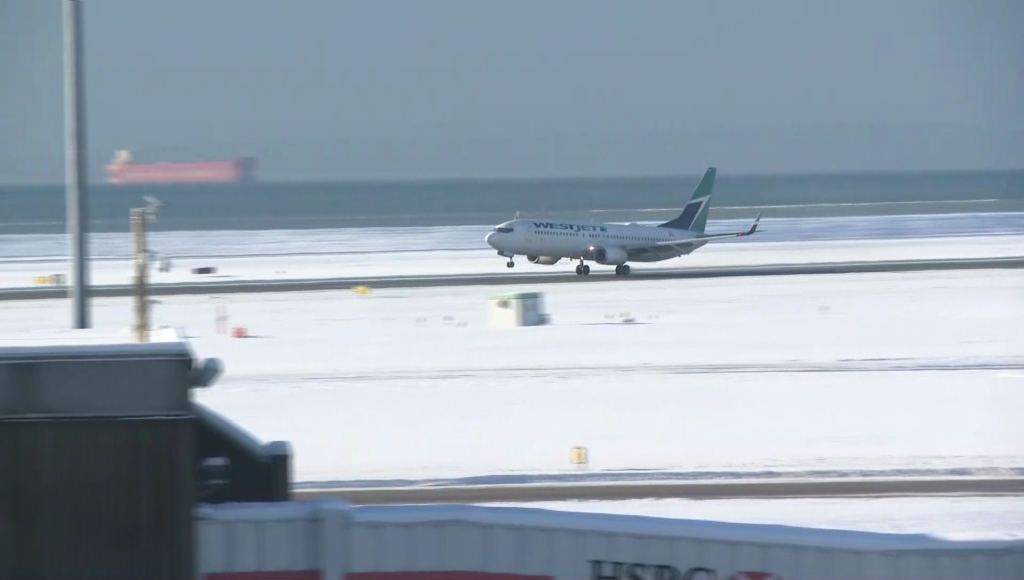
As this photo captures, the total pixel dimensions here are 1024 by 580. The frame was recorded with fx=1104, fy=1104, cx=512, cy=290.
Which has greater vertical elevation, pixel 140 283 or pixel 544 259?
pixel 544 259

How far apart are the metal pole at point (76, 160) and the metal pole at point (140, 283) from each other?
0.54 meters

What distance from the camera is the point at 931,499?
17.0 metres

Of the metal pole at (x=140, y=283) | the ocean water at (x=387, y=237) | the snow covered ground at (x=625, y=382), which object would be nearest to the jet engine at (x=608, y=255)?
the snow covered ground at (x=625, y=382)

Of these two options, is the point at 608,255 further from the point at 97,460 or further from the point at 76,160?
the point at 97,460

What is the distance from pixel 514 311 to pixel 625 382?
11.8 meters

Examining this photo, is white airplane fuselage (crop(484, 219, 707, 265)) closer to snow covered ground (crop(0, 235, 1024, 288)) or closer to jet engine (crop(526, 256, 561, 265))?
jet engine (crop(526, 256, 561, 265))

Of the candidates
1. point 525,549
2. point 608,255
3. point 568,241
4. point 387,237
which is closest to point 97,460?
point 525,549

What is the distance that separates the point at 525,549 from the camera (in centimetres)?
859

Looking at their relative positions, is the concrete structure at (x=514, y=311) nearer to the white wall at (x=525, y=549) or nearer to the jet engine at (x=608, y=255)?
the jet engine at (x=608, y=255)

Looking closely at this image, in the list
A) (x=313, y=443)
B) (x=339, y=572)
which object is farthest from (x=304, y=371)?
(x=339, y=572)

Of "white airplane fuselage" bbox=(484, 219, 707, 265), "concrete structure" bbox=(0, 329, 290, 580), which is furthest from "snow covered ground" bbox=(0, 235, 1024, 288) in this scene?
"concrete structure" bbox=(0, 329, 290, 580)

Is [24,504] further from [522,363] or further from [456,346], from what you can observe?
[456,346]

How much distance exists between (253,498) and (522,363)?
2074 cm

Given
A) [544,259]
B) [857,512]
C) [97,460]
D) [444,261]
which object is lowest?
[857,512]
